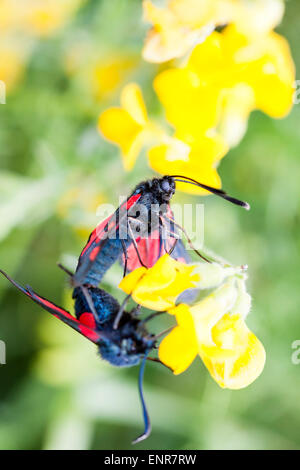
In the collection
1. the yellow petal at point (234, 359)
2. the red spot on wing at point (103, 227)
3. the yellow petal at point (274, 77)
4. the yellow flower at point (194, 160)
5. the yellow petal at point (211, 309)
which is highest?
the yellow petal at point (274, 77)

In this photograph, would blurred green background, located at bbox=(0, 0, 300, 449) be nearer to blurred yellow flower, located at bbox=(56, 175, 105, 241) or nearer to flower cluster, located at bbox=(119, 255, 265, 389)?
blurred yellow flower, located at bbox=(56, 175, 105, 241)

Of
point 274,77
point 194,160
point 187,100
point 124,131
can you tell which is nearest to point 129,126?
point 124,131

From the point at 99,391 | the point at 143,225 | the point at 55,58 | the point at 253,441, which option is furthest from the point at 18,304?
the point at 143,225

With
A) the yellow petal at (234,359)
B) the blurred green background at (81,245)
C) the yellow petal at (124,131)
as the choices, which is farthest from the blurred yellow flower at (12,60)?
the yellow petal at (234,359)

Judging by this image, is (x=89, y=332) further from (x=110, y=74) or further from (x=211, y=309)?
(x=110, y=74)

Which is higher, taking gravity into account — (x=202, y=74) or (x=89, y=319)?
(x=202, y=74)

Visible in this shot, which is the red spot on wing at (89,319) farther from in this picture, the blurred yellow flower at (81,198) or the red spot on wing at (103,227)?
the blurred yellow flower at (81,198)
